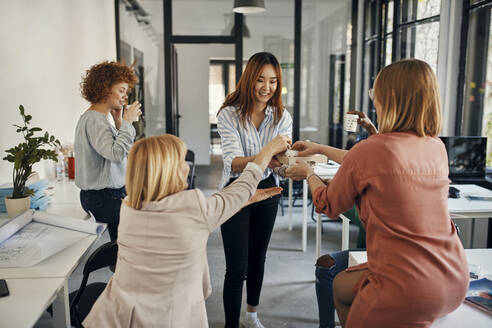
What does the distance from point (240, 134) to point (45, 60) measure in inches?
88.7

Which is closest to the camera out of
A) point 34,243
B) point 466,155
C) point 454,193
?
point 34,243

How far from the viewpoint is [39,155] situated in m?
2.20

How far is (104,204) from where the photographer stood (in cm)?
224

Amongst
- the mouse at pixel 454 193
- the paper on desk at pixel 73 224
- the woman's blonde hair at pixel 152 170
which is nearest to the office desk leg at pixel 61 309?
the paper on desk at pixel 73 224

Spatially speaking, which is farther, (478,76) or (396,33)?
(396,33)

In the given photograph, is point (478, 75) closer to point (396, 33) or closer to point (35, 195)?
point (396, 33)

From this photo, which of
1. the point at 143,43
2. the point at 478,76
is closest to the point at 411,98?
the point at 478,76

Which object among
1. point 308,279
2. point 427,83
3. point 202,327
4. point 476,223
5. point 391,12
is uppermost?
point 391,12

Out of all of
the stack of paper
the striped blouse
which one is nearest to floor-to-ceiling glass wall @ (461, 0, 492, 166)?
the striped blouse

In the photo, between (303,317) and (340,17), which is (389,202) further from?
(340,17)

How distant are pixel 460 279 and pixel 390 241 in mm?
229

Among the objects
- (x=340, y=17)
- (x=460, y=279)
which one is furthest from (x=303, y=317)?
(x=340, y=17)

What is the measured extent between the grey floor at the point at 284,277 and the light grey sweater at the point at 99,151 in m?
0.98

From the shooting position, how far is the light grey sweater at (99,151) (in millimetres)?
2188
